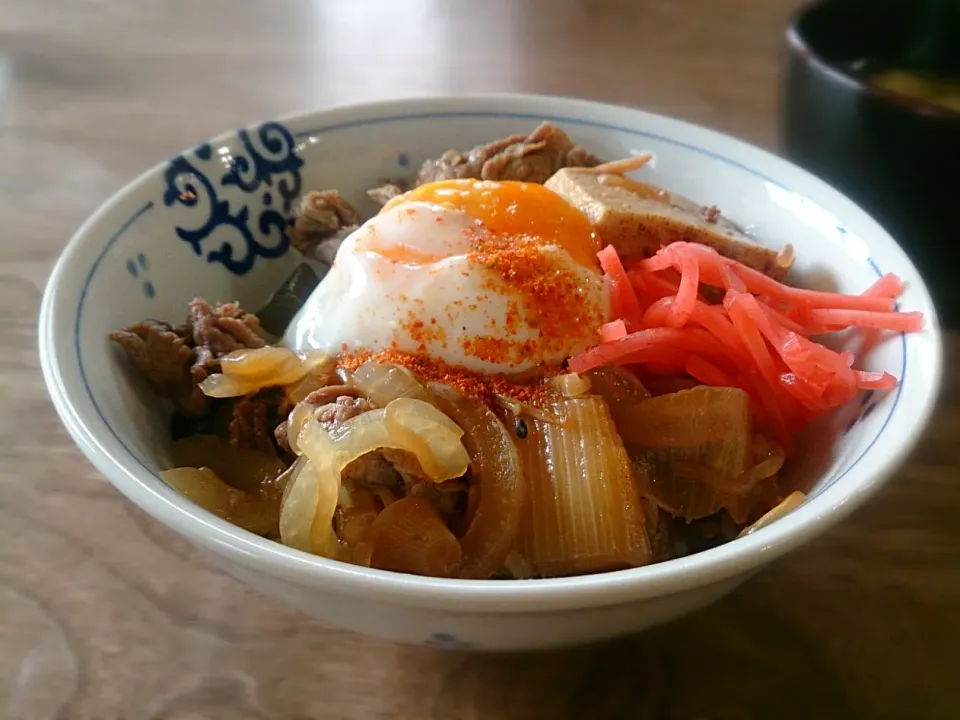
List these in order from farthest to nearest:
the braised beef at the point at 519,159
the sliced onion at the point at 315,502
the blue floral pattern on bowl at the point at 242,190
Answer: the braised beef at the point at 519,159
the blue floral pattern on bowl at the point at 242,190
the sliced onion at the point at 315,502

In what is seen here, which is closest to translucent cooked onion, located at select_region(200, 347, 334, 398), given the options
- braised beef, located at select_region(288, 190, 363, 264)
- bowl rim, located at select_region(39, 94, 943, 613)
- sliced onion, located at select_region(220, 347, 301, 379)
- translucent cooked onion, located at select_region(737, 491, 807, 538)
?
sliced onion, located at select_region(220, 347, 301, 379)

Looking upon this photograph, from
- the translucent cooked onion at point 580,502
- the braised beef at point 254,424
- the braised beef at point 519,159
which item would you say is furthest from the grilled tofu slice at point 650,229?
the braised beef at point 254,424

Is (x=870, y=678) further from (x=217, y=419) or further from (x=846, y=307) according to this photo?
(x=217, y=419)

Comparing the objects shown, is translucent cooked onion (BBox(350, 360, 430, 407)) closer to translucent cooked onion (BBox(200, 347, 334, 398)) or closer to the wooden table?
translucent cooked onion (BBox(200, 347, 334, 398))

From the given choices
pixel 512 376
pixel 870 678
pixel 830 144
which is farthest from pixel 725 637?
pixel 830 144

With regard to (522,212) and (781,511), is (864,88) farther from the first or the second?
(781,511)

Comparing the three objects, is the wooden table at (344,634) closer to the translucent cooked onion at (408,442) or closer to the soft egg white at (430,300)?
the translucent cooked onion at (408,442)

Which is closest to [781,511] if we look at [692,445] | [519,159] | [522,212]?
[692,445]
